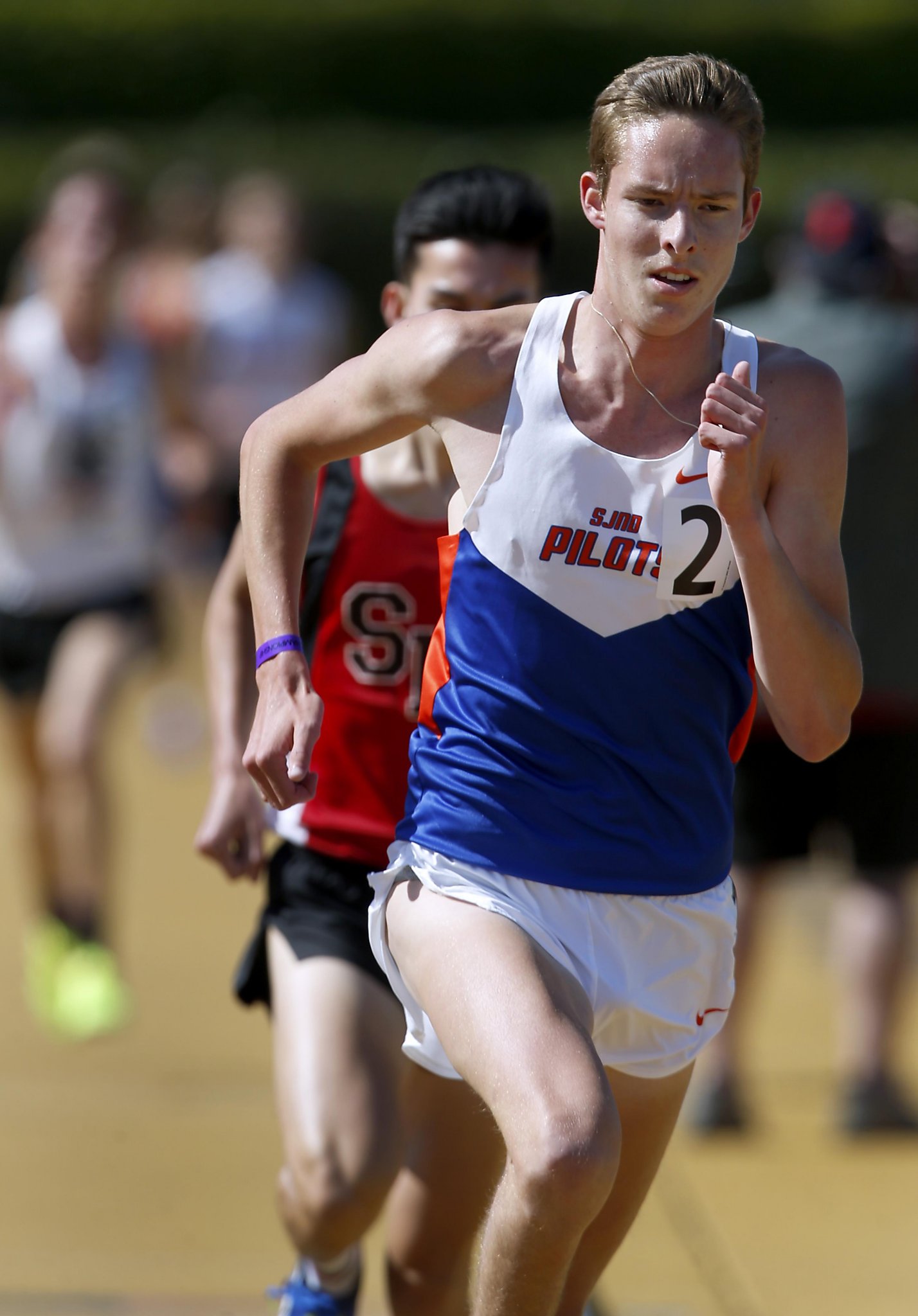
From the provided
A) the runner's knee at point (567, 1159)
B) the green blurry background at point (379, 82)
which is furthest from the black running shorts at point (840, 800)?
the green blurry background at point (379, 82)

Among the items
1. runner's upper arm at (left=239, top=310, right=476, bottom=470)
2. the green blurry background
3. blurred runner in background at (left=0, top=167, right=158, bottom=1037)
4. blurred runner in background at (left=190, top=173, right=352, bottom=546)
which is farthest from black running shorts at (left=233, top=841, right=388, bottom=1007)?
the green blurry background

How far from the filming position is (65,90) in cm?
1659

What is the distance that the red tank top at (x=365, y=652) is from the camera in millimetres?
3475

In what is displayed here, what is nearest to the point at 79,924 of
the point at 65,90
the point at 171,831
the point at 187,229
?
the point at 171,831

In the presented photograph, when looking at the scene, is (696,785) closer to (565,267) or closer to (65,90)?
(565,267)

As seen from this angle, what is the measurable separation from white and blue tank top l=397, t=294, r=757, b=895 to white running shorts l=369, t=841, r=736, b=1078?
0.03 m

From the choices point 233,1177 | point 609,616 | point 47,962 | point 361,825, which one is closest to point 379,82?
point 47,962

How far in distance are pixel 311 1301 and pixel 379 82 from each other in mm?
14359

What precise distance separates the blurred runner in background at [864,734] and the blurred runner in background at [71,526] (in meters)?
2.20

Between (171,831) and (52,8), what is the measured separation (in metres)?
10.3

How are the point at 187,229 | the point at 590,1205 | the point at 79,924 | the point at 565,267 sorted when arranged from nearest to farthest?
the point at 590,1205 < the point at 79,924 < the point at 187,229 < the point at 565,267

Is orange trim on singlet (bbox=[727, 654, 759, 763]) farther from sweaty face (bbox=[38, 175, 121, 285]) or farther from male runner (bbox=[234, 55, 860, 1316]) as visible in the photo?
sweaty face (bbox=[38, 175, 121, 285])

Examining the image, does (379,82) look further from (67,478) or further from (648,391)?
(648,391)

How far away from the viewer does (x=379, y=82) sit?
16.4 metres
